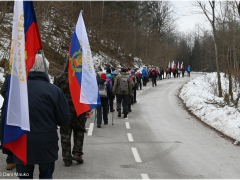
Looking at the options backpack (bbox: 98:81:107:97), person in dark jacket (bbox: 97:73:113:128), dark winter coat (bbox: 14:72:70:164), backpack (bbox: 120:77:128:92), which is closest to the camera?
dark winter coat (bbox: 14:72:70:164)

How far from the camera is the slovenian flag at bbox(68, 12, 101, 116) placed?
25.2 feet

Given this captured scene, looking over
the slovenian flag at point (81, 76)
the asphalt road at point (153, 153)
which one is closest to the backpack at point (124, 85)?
the asphalt road at point (153, 153)

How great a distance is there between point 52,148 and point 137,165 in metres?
3.55

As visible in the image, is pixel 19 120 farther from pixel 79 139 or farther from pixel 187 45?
pixel 187 45

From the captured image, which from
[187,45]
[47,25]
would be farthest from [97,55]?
[187,45]

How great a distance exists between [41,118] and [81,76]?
3.30m

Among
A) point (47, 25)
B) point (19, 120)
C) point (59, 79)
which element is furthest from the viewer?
point (47, 25)

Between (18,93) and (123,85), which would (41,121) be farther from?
(123,85)

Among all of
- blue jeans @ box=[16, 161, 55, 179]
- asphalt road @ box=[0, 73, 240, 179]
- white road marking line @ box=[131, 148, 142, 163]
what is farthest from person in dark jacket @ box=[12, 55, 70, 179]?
white road marking line @ box=[131, 148, 142, 163]

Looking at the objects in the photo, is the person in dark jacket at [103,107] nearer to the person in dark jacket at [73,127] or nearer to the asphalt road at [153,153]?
the asphalt road at [153,153]

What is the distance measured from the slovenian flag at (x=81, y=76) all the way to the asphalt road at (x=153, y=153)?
1.28 meters

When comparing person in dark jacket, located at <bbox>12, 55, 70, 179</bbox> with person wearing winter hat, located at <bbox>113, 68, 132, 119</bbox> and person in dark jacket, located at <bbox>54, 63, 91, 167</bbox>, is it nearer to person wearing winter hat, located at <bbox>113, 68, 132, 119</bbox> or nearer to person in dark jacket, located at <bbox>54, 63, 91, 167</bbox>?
person in dark jacket, located at <bbox>54, 63, 91, 167</bbox>

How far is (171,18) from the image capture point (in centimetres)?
7769

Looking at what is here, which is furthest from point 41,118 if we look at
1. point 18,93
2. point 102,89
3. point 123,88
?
point 123,88
